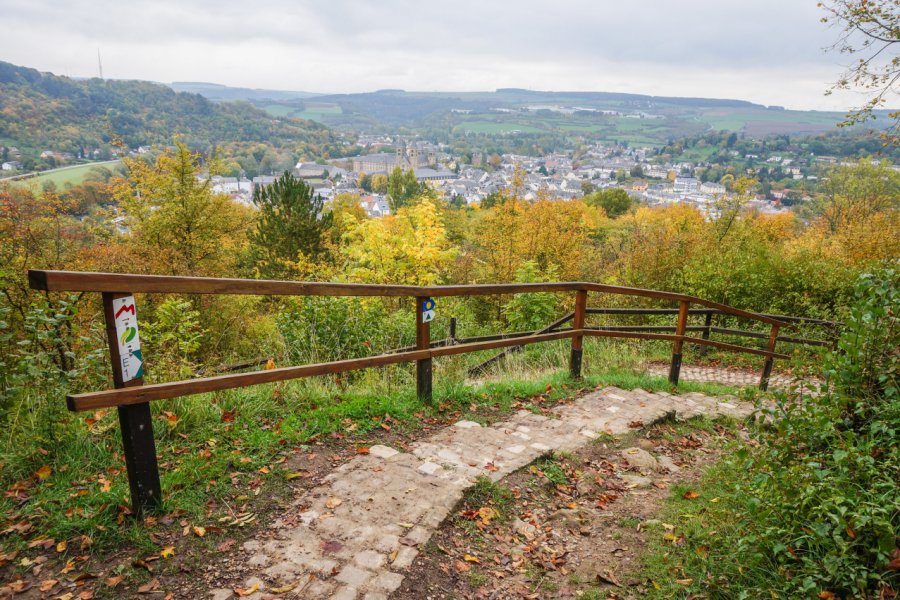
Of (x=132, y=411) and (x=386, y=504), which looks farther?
(x=386, y=504)

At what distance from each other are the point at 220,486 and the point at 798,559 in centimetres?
331

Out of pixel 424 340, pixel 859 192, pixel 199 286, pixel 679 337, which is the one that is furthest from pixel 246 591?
pixel 859 192

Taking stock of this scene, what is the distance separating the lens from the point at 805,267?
13.4 m

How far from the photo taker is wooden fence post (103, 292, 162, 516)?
2.76 m

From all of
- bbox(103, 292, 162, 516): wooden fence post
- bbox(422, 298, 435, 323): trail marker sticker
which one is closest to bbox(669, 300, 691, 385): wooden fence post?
bbox(422, 298, 435, 323): trail marker sticker

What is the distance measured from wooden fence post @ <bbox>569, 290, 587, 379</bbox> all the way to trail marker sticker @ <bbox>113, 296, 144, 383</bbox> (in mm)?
4405

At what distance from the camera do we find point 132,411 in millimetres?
2881

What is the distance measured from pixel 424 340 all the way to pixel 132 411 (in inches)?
95.2

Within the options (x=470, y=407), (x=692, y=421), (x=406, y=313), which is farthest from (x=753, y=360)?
(x=470, y=407)

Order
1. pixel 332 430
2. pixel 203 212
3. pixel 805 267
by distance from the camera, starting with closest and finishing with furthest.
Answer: pixel 332 430
pixel 805 267
pixel 203 212

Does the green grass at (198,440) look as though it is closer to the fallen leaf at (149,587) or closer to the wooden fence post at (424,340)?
the wooden fence post at (424,340)

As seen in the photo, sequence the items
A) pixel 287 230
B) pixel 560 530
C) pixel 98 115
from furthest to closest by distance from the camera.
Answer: pixel 98 115, pixel 287 230, pixel 560 530

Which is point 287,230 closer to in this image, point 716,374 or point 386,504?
point 716,374

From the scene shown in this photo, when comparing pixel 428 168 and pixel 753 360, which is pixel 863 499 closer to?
pixel 753 360
